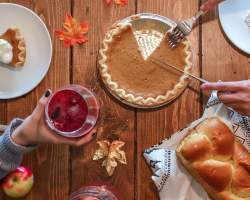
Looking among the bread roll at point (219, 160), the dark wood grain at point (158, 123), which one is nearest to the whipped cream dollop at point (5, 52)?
the dark wood grain at point (158, 123)

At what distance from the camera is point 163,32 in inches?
45.2

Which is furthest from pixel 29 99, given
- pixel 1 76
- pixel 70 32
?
pixel 70 32

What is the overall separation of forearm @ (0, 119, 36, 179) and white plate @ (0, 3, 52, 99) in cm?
9

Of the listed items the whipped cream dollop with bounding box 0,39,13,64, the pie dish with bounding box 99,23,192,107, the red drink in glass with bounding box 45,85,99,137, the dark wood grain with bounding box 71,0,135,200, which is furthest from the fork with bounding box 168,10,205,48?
the whipped cream dollop with bounding box 0,39,13,64

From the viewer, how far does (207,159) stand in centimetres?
106

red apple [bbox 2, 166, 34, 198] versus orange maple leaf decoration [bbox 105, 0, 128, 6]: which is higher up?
orange maple leaf decoration [bbox 105, 0, 128, 6]

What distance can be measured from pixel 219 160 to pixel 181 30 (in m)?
0.32

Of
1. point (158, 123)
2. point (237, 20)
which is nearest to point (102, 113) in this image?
point (158, 123)

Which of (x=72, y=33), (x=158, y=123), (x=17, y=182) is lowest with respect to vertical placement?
(x=17, y=182)

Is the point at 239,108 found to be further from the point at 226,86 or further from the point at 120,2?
the point at 120,2

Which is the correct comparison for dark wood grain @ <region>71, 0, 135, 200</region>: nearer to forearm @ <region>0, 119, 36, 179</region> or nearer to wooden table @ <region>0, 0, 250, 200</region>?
wooden table @ <region>0, 0, 250, 200</region>

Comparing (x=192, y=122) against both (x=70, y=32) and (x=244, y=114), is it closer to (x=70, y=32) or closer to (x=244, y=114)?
(x=244, y=114)

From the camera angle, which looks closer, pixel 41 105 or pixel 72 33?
pixel 41 105

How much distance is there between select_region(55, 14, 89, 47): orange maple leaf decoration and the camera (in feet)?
3.72
